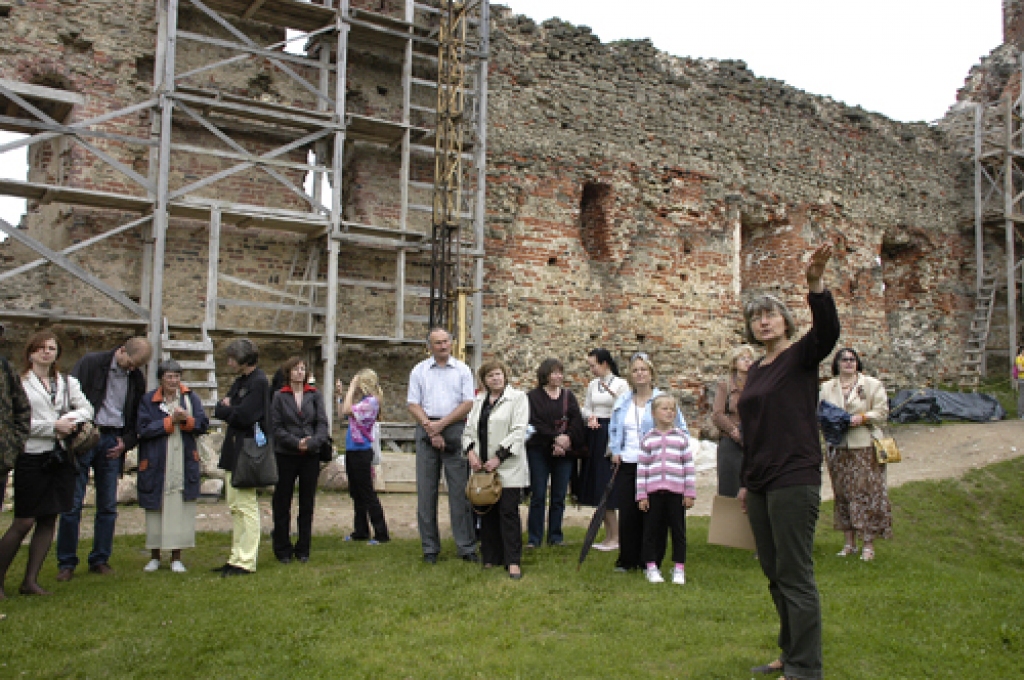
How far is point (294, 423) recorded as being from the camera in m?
6.42

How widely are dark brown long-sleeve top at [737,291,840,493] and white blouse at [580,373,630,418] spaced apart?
349 centimetres

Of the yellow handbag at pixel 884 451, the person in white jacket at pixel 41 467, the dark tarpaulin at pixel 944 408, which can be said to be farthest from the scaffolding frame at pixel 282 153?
the dark tarpaulin at pixel 944 408

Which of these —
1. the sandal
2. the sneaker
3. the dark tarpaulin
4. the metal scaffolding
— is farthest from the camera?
the metal scaffolding

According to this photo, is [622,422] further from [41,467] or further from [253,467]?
[41,467]

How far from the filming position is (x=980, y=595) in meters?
5.64

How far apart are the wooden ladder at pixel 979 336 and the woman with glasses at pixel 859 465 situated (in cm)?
1358

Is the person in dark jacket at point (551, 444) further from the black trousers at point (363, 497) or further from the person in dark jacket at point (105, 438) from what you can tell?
the person in dark jacket at point (105, 438)

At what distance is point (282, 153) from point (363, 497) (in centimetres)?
649

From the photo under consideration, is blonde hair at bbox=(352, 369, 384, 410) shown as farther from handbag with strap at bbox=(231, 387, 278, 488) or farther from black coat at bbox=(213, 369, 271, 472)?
handbag with strap at bbox=(231, 387, 278, 488)

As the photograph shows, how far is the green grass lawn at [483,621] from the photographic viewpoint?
13.7 ft

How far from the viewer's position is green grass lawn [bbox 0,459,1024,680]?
4.17 m

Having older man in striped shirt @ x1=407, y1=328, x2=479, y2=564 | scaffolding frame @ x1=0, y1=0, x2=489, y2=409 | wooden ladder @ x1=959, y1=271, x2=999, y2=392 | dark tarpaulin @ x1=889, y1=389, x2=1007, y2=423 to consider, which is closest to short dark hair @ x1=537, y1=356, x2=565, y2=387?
older man in striped shirt @ x1=407, y1=328, x2=479, y2=564

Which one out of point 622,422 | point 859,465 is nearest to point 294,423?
point 622,422

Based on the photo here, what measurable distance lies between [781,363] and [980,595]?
9.78 feet
